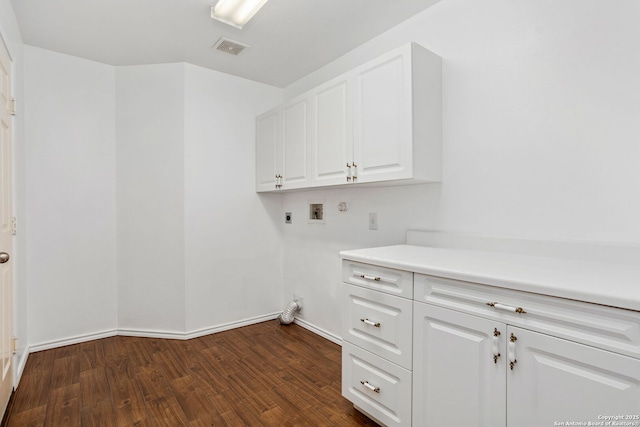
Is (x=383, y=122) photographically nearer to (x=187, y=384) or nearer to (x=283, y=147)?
(x=283, y=147)

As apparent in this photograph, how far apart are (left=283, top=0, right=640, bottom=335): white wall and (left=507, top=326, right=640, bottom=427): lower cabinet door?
715 millimetres

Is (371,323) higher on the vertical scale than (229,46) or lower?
lower

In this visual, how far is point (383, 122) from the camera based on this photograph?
81.3 inches

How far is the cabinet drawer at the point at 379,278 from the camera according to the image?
1602 mm

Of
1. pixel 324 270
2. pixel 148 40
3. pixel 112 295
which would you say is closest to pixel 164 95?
pixel 148 40

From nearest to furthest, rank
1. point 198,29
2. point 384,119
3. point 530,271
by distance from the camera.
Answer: point 530,271
point 384,119
point 198,29

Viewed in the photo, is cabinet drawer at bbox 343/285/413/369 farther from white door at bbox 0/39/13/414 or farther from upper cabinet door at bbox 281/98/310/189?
white door at bbox 0/39/13/414

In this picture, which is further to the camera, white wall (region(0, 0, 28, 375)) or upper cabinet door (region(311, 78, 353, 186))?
upper cabinet door (region(311, 78, 353, 186))

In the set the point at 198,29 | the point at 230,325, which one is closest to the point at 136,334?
the point at 230,325

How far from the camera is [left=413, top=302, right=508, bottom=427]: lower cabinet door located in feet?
4.19

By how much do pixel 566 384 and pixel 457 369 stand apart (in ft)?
1.27

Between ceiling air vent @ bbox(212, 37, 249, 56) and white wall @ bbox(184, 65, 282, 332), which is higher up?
ceiling air vent @ bbox(212, 37, 249, 56)

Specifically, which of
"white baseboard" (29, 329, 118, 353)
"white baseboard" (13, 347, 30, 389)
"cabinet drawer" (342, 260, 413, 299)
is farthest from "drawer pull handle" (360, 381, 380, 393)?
"white baseboard" (29, 329, 118, 353)

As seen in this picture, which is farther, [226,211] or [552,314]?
[226,211]
